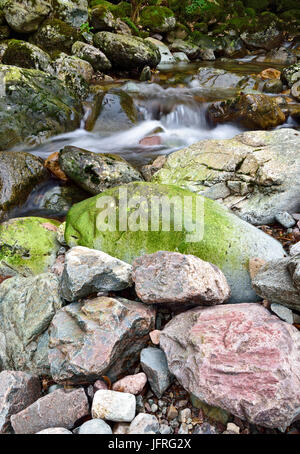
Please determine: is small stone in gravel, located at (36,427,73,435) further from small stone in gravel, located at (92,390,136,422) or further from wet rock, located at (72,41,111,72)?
wet rock, located at (72,41,111,72)

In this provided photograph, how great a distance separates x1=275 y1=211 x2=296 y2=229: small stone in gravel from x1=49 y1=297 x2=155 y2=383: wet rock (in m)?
2.07

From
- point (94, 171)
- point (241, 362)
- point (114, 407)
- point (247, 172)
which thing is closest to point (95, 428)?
point (114, 407)

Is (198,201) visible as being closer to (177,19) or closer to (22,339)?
(22,339)

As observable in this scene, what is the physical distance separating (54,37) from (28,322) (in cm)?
1091

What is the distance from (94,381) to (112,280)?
2.34 feet

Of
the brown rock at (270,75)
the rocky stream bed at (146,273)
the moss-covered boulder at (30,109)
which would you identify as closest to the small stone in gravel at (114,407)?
the rocky stream bed at (146,273)

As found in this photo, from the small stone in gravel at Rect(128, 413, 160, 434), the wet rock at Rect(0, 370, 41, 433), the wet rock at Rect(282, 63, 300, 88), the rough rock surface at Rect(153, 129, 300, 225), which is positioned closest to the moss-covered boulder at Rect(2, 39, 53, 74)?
the rough rock surface at Rect(153, 129, 300, 225)

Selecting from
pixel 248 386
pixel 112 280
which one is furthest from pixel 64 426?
pixel 248 386

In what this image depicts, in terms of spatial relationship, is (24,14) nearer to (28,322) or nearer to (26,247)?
(26,247)

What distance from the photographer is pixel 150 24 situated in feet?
46.3

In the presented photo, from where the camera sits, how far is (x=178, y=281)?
2.06 meters

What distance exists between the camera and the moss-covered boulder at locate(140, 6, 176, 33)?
14125 millimetres

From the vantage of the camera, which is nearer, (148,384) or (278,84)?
(148,384)

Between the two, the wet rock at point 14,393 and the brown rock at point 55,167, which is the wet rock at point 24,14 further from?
the wet rock at point 14,393
